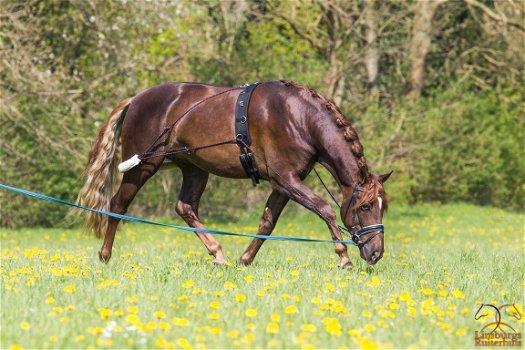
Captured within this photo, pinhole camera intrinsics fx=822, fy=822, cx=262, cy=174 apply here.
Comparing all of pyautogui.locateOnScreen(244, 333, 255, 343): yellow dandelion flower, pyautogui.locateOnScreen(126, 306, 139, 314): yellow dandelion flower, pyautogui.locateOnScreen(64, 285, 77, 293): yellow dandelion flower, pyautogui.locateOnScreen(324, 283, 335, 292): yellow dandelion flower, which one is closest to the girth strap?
pyautogui.locateOnScreen(324, 283, 335, 292): yellow dandelion flower

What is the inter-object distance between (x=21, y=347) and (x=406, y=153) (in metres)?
17.6

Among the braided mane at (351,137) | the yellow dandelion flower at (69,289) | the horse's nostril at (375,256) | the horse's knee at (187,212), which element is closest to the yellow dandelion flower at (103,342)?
the yellow dandelion flower at (69,289)

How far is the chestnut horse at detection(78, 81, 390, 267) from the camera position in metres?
6.95

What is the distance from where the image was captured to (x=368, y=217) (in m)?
6.77

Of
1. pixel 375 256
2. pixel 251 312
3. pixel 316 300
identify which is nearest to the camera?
pixel 251 312

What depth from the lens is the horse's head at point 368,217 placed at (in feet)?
22.0

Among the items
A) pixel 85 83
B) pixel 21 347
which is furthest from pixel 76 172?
pixel 21 347

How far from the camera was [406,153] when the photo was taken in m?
20.9

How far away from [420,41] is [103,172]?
49.4 feet

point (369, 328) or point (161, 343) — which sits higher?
point (161, 343)

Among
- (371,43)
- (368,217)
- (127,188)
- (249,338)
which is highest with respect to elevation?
(249,338)

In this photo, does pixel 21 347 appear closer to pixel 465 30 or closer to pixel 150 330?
pixel 150 330

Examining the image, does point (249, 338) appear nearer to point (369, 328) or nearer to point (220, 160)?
point (369, 328)

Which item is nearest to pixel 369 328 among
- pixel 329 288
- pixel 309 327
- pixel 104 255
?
pixel 309 327
